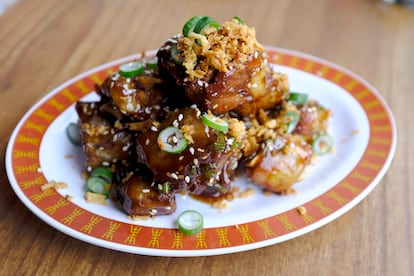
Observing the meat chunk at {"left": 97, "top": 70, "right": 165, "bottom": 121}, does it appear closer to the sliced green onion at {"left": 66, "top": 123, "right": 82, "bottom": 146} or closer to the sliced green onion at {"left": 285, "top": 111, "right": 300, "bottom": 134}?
the sliced green onion at {"left": 66, "top": 123, "right": 82, "bottom": 146}

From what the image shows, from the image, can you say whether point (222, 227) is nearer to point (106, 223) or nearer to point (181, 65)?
point (106, 223)

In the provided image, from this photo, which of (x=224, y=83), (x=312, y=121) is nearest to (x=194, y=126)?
(x=224, y=83)

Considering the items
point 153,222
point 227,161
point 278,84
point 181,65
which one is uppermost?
point 181,65

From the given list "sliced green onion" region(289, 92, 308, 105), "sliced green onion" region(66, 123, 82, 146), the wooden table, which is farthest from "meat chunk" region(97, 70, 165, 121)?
"sliced green onion" region(289, 92, 308, 105)

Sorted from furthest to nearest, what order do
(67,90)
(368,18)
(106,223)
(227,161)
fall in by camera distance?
(368,18) < (67,90) < (227,161) < (106,223)

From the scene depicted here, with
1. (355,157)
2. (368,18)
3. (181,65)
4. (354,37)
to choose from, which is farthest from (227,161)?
(368,18)

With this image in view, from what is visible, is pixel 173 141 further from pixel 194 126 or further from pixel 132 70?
pixel 132 70
